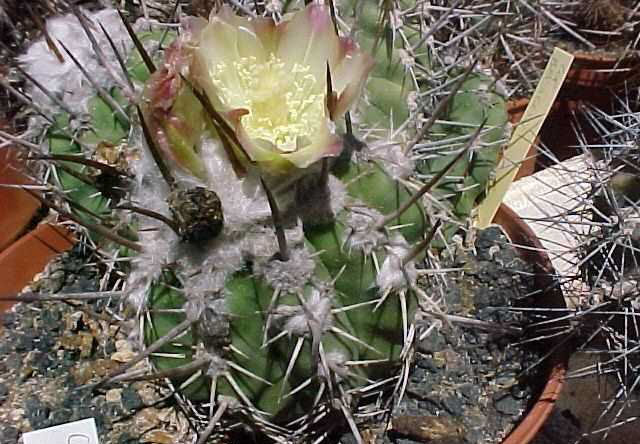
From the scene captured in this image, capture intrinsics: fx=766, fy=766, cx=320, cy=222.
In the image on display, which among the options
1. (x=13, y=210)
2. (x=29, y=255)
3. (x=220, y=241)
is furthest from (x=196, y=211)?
(x=13, y=210)

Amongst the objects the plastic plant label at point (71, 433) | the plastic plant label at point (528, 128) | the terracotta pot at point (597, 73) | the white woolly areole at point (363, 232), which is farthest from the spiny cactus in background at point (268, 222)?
the terracotta pot at point (597, 73)

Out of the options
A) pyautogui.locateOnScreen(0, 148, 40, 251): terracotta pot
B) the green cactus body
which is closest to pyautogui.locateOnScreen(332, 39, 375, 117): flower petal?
the green cactus body

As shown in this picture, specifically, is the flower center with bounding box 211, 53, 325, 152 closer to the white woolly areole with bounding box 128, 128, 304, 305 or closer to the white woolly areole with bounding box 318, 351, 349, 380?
the white woolly areole with bounding box 128, 128, 304, 305

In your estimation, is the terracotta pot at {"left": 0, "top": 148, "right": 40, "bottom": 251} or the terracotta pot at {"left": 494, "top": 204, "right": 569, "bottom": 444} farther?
the terracotta pot at {"left": 0, "top": 148, "right": 40, "bottom": 251}

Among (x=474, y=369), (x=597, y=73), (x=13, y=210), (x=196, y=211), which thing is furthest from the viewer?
(x=597, y=73)

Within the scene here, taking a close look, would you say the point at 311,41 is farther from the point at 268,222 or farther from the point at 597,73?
the point at 597,73

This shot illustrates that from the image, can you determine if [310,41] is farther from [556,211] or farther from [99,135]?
[556,211]

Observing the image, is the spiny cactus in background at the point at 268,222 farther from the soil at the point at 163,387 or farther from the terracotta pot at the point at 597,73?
the terracotta pot at the point at 597,73
